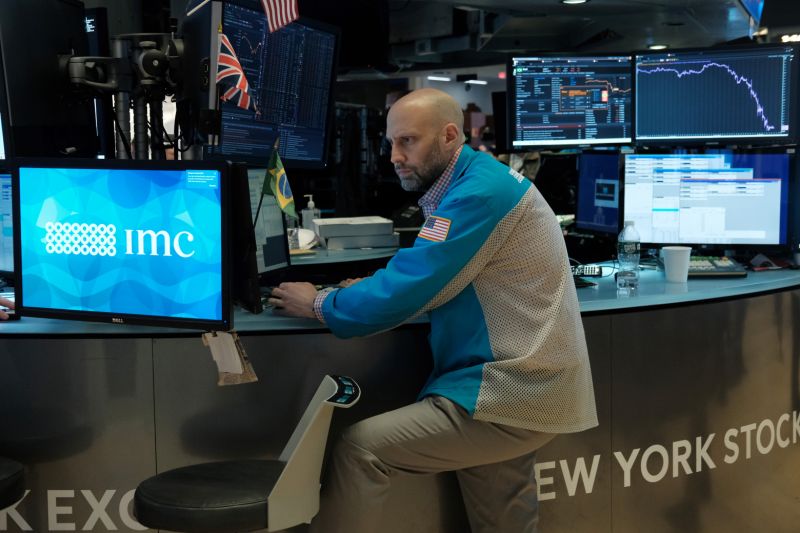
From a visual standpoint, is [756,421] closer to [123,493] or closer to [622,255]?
[622,255]

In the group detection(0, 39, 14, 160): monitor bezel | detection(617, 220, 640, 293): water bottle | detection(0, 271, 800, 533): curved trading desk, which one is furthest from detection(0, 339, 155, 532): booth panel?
detection(617, 220, 640, 293): water bottle

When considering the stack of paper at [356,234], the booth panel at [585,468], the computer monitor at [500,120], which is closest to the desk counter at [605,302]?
the booth panel at [585,468]

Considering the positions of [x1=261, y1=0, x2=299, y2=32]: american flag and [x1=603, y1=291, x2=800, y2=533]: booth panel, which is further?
[x1=261, y1=0, x2=299, y2=32]: american flag

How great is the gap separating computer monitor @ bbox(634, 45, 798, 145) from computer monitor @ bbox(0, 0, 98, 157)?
216 centimetres

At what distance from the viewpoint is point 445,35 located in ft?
28.5

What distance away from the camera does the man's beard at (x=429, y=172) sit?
7.72ft

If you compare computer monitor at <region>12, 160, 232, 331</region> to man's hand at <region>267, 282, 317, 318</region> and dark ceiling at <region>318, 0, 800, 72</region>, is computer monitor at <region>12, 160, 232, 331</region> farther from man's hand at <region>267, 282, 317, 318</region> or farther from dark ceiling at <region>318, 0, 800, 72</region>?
dark ceiling at <region>318, 0, 800, 72</region>

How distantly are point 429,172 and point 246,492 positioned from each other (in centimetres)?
92

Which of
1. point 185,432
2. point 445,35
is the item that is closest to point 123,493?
point 185,432

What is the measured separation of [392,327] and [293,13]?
3.91 feet

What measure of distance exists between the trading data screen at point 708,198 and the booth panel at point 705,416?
0.48 metres

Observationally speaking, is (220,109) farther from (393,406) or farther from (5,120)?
(393,406)

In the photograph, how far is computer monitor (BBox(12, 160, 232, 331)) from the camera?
2.14m

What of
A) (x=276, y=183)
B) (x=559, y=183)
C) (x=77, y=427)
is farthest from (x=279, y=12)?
(x=559, y=183)
